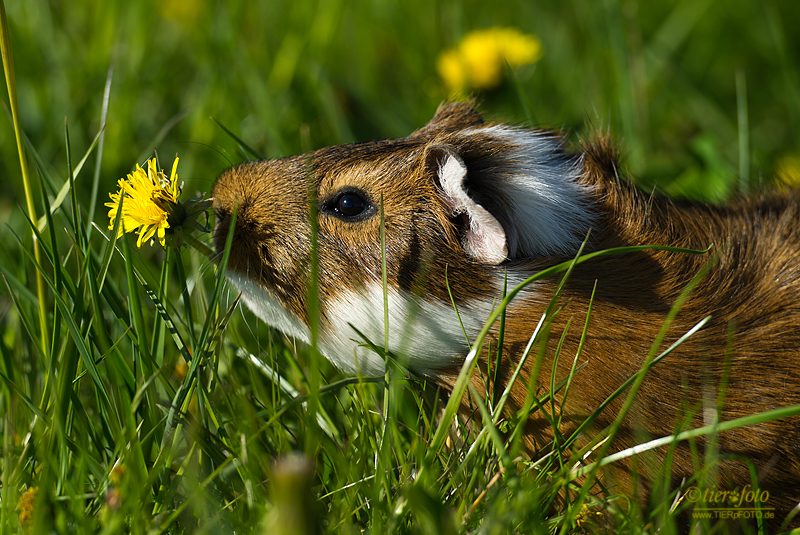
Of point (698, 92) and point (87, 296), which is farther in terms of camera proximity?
point (698, 92)

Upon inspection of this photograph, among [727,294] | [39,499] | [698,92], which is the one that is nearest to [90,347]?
[39,499]

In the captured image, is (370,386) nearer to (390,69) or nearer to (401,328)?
(401,328)

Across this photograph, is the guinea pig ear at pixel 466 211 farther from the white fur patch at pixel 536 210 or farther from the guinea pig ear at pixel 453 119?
the guinea pig ear at pixel 453 119

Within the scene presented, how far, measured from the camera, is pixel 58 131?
4.47 metres

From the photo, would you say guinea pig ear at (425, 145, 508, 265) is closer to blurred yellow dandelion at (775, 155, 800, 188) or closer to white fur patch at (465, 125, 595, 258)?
white fur patch at (465, 125, 595, 258)

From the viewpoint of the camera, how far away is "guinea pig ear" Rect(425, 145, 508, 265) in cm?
227

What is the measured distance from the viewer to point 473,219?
2.30 meters

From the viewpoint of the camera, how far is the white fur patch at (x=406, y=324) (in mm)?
2350

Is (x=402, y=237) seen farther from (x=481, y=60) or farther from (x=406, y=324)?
(x=481, y=60)

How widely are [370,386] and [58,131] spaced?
10.1 feet

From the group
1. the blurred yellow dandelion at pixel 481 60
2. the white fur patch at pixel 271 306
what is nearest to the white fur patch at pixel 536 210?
the white fur patch at pixel 271 306

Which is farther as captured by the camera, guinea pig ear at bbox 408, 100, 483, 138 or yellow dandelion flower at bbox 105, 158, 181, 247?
guinea pig ear at bbox 408, 100, 483, 138

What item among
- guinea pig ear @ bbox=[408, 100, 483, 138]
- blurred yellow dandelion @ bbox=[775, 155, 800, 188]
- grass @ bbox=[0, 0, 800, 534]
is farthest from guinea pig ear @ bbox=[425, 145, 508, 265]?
blurred yellow dandelion @ bbox=[775, 155, 800, 188]

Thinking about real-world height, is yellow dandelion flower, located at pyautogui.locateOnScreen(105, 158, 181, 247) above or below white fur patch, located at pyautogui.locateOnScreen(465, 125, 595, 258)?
above
